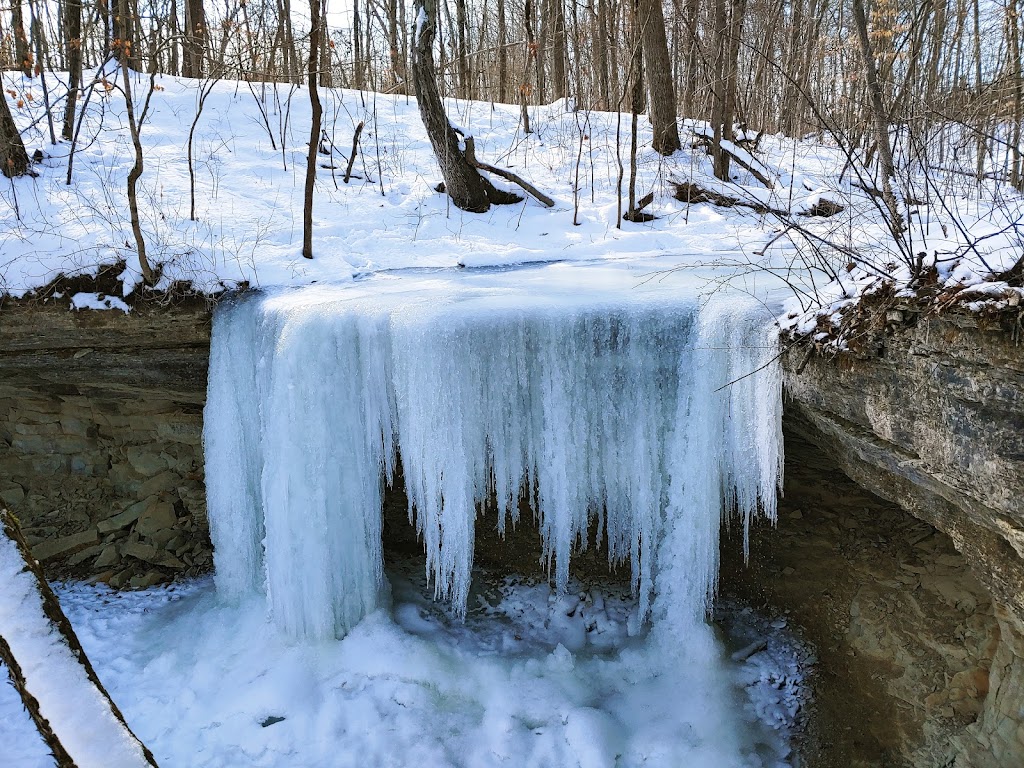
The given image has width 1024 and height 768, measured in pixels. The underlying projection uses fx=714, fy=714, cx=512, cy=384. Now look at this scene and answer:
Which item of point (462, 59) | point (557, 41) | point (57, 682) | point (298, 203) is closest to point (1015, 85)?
point (298, 203)

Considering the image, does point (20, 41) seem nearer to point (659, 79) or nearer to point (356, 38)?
point (356, 38)

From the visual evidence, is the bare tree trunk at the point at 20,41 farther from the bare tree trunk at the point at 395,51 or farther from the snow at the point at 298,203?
the bare tree trunk at the point at 395,51

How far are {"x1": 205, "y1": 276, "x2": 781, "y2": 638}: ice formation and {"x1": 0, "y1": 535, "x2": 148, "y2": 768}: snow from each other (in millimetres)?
2713

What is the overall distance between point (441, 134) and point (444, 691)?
16.2 feet

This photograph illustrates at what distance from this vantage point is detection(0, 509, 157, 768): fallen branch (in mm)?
1157

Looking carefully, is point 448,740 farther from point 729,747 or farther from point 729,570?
point 729,570

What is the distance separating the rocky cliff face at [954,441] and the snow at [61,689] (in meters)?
2.71

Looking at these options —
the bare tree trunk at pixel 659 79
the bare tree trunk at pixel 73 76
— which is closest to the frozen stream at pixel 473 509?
the bare tree trunk at pixel 659 79

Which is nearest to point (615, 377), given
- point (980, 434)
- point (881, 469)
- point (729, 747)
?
point (881, 469)

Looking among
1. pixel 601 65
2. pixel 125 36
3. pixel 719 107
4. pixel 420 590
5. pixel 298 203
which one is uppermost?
pixel 601 65

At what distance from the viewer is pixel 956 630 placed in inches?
147

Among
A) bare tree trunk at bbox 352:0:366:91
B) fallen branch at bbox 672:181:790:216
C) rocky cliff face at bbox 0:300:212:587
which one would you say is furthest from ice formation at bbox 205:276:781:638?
bare tree trunk at bbox 352:0:366:91

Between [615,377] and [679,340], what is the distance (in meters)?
0.40

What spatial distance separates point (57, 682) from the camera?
1.20 m
